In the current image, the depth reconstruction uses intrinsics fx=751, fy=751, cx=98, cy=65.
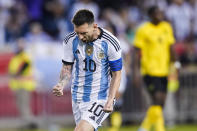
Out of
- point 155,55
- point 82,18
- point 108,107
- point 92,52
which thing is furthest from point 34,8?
point 108,107

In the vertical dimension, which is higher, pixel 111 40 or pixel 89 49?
pixel 111 40

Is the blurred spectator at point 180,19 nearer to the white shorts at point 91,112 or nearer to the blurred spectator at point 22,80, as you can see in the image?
the blurred spectator at point 22,80

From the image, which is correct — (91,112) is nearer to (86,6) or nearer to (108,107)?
(108,107)

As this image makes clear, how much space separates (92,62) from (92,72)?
0.15 m

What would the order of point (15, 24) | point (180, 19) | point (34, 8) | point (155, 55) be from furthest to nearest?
1. point (180, 19)
2. point (34, 8)
3. point (15, 24)
4. point (155, 55)

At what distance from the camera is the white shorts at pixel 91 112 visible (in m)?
10.3

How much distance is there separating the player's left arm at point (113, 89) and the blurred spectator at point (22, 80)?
28.7 ft

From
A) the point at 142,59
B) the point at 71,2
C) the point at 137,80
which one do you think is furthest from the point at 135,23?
the point at 142,59

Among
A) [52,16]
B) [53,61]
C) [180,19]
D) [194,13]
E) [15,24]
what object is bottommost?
[53,61]

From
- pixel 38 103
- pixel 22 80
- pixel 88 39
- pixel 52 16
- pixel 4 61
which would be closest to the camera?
pixel 88 39

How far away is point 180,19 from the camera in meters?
22.7

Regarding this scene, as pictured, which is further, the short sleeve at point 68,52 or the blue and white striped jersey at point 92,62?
the short sleeve at point 68,52

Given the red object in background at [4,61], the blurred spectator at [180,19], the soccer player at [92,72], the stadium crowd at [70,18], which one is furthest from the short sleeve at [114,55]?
the blurred spectator at [180,19]

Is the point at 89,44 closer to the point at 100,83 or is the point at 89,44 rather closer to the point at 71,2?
the point at 100,83
